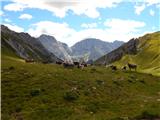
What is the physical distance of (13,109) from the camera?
36.5m

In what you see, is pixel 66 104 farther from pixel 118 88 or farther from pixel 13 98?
pixel 118 88

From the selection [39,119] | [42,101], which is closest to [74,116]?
[39,119]

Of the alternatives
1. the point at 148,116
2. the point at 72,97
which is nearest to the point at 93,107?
the point at 72,97

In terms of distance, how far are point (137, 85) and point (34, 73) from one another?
16.4 m

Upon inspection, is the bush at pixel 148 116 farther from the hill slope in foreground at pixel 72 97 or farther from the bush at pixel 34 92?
the bush at pixel 34 92

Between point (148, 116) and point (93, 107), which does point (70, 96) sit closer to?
point (93, 107)

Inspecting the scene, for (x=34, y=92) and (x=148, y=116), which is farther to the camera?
(x=34, y=92)

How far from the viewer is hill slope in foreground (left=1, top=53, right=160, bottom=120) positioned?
34.9 metres

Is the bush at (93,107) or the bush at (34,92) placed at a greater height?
the bush at (34,92)

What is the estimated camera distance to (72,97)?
132 feet

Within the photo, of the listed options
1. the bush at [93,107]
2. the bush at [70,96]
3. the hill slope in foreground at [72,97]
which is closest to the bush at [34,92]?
the hill slope in foreground at [72,97]

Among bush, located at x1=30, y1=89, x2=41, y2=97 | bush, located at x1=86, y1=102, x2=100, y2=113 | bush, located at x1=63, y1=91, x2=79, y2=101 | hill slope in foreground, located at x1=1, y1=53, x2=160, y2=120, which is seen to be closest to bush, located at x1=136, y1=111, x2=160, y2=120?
hill slope in foreground, located at x1=1, y1=53, x2=160, y2=120

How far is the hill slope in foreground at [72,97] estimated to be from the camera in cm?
3485

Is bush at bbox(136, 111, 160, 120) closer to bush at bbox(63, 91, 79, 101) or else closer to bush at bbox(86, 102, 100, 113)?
bush at bbox(86, 102, 100, 113)
